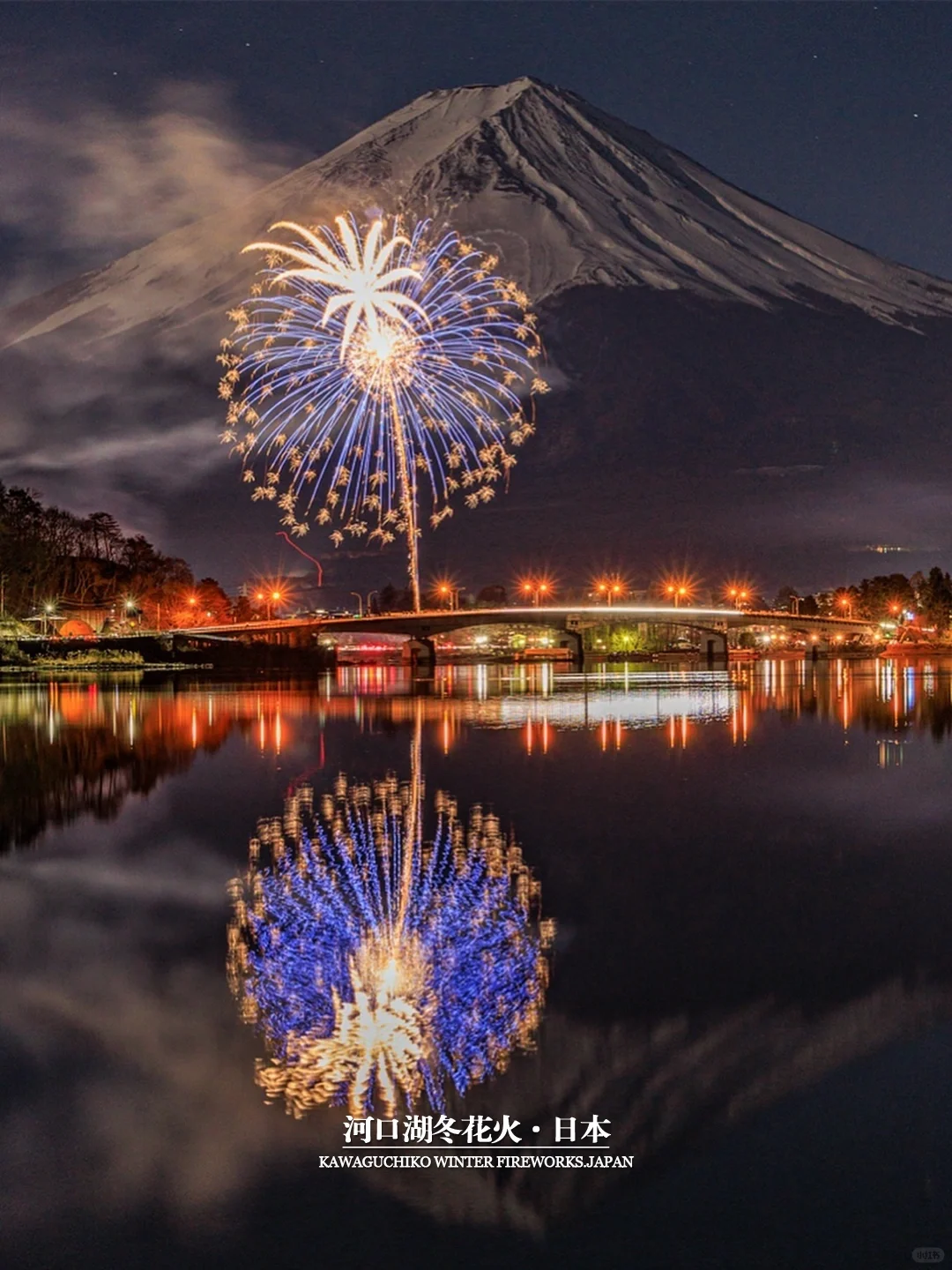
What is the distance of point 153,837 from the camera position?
20.1 m

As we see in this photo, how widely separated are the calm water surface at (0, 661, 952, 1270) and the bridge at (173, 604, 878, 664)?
3406 inches

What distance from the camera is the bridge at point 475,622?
367 ft

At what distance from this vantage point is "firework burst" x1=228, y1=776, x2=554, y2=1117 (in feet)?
29.8

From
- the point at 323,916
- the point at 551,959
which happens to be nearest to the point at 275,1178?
the point at 551,959

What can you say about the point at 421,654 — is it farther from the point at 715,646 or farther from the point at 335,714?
the point at 335,714

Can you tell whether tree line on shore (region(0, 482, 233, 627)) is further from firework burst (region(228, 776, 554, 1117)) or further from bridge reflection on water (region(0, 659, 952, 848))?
firework burst (region(228, 776, 554, 1117))

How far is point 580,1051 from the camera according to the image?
378 inches

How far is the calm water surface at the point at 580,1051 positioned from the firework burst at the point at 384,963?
0.76 ft

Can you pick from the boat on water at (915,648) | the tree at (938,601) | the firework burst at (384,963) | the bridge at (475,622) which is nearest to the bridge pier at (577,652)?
the bridge at (475,622)

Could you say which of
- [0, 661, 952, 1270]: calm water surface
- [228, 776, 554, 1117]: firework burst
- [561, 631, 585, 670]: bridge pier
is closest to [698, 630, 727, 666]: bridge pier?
[561, 631, 585, 670]: bridge pier

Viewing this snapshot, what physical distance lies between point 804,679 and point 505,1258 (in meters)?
84.2

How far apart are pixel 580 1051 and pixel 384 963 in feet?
8.05

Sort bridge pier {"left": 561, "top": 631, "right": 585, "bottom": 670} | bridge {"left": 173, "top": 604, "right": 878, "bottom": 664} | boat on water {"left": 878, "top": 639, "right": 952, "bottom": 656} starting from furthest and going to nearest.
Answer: boat on water {"left": 878, "top": 639, "right": 952, "bottom": 656} < bridge pier {"left": 561, "top": 631, "right": 585, "bottom": 670} < bridge {"left": 173, "top": 604, "right": 878, "bottom": 664}

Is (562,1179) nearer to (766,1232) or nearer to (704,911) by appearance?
(766,1232)
